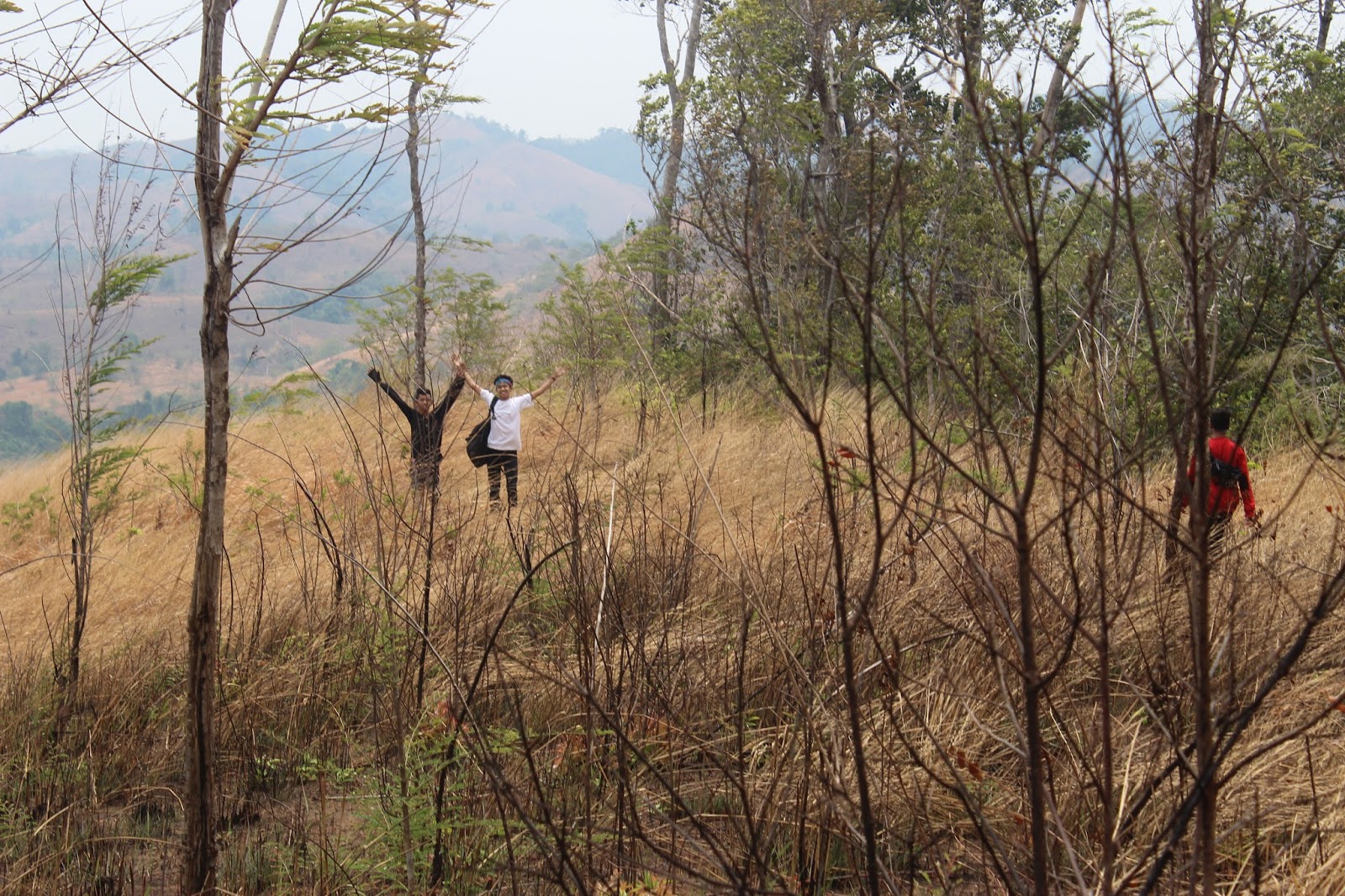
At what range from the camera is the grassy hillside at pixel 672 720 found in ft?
6.90

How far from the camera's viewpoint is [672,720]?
2.51 m

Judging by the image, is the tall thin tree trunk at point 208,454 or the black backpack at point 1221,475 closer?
the tall thin tree trunk at point 208,454

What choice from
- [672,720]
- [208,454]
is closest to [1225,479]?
[672,720]

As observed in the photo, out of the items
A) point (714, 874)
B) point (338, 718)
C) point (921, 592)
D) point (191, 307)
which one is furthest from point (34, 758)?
point (191, 307)

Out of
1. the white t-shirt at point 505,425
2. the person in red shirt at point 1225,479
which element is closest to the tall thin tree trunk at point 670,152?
the white t-shirt at point 505,425

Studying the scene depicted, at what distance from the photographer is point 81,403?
4.77 meters

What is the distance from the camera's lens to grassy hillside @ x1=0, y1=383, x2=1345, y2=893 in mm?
2104

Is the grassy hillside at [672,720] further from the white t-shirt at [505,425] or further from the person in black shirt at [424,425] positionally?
the white t-shirt at [505,425]

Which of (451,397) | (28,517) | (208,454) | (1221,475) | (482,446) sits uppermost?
(208,454)

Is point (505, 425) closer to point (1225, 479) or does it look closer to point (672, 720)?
point (1225, 479)

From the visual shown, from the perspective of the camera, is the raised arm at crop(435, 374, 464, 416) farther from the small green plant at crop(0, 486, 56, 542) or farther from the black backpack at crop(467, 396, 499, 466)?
the small green plant at crop(0, 486, 56, 542)

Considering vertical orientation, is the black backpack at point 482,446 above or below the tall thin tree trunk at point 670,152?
below

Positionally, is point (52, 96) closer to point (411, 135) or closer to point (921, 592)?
point (411, 135)

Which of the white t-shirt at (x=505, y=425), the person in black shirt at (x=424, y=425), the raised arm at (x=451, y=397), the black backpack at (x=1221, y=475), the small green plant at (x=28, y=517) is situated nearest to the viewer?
the black backpack at (x=1221, y=475)
